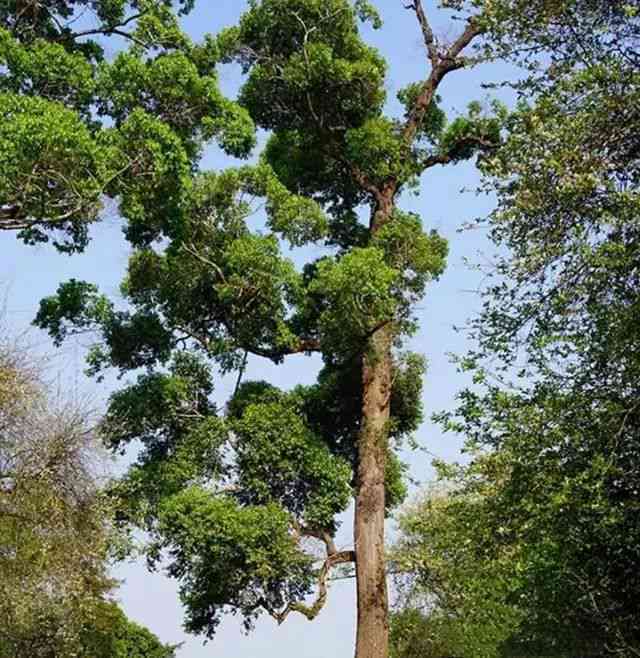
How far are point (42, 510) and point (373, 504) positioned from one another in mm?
5528

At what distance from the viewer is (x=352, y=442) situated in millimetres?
18578

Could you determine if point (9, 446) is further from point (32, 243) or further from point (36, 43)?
point (36, 43)

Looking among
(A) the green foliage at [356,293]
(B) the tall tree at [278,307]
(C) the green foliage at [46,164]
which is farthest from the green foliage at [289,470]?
(C) the green foliage at [46,164]

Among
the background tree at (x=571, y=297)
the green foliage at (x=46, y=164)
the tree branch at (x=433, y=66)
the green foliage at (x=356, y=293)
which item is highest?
the tree branch at (x=433, y=66)

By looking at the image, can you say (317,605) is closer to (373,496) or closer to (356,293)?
(373,496)

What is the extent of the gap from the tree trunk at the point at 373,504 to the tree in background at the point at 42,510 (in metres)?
4.45

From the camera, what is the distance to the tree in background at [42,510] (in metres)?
15.3

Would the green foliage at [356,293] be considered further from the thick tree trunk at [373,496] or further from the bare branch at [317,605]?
the bare branch at [317,605]

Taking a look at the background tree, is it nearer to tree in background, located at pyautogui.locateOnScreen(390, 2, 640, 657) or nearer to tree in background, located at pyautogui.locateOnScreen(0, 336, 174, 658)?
tree in background, located at pyautogui.locateOnScreen(390, 2, 640, 657)

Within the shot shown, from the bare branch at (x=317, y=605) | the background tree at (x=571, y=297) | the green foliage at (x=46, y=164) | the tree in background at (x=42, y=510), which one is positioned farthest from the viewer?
the bare branch at (x=317, y=605)

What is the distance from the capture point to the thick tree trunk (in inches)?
624

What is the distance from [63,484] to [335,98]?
8.86m

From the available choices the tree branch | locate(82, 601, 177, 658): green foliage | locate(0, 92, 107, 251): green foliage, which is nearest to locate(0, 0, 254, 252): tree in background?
locate(0, 92, 107, 251): green foliage

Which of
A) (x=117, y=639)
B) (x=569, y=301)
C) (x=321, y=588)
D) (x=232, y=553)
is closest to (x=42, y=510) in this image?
(x=232, y=553)
